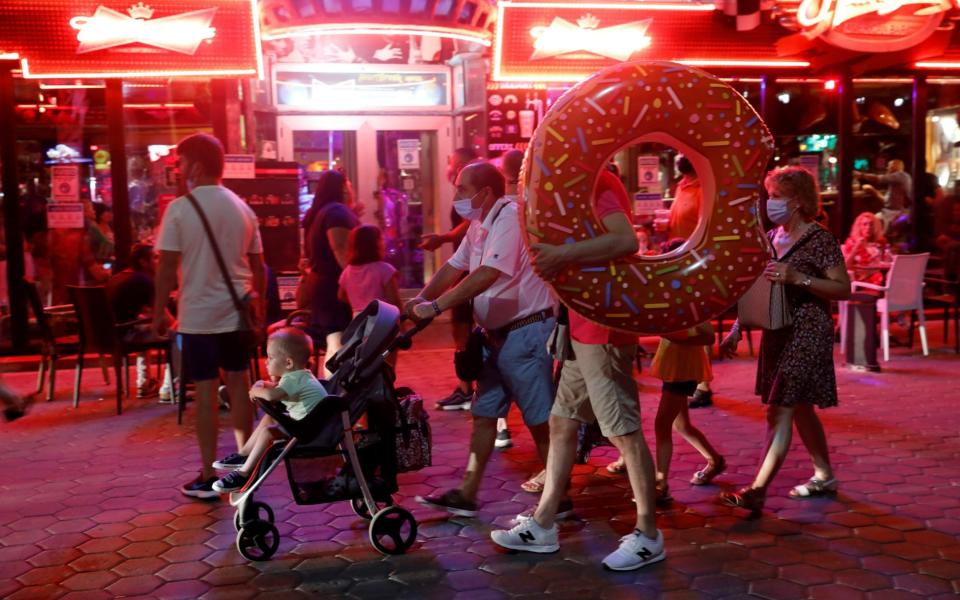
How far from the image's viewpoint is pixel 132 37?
29.9 feet

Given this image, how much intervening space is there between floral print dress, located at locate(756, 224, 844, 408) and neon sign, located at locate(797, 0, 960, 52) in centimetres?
529

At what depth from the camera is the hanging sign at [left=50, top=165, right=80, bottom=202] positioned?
9672mm

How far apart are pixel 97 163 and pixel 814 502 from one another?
311 inches

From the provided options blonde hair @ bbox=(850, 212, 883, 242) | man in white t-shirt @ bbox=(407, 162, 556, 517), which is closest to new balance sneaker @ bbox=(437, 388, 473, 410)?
man in white t-shirt @ bbox=(407, 162, 556, 517)

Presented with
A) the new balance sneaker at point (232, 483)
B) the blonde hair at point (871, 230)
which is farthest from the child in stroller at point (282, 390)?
the blonde hair at point (871, 230)

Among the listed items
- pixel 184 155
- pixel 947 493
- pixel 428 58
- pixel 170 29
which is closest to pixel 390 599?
pixel 184 155

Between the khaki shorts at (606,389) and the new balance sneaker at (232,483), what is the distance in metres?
1.60

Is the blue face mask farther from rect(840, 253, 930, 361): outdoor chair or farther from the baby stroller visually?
rect(840, 253, 930, 361): outdoor chair

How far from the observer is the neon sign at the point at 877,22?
30.1 ft

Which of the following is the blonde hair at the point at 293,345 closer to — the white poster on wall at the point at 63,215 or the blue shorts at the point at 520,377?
the blue shorts at the point at 520,377

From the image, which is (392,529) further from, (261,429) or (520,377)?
(520,377)

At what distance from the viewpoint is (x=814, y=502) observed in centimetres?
502

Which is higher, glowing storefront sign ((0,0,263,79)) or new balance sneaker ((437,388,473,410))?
glowing storefront sign ((0,0,263,79))

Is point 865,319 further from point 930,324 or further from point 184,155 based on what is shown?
point 184,155
